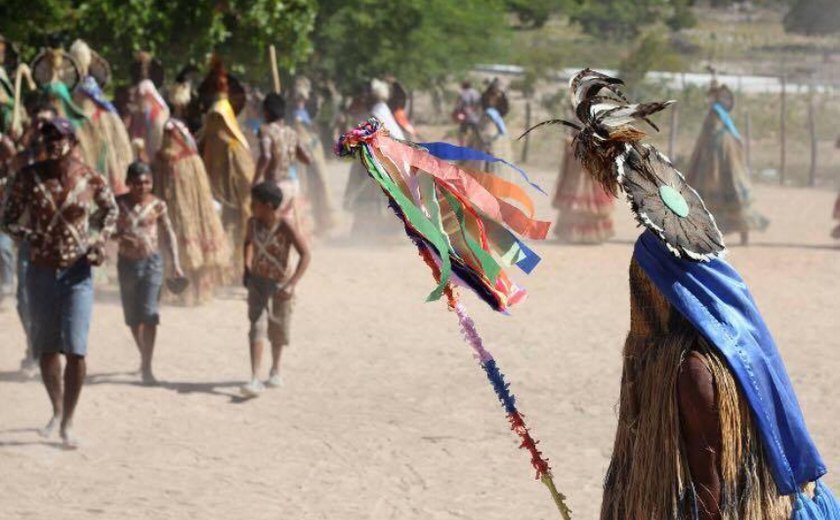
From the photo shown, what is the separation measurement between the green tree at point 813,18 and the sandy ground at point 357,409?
119ft

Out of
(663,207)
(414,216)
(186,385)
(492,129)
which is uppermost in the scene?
(663,207)

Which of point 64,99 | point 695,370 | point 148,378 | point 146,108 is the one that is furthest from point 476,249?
point 146,108

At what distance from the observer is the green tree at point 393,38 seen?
79.8 feet

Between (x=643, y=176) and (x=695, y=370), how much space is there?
47cm

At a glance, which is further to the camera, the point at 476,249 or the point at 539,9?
the point at 539,9

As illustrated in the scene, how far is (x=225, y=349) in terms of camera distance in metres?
10.1

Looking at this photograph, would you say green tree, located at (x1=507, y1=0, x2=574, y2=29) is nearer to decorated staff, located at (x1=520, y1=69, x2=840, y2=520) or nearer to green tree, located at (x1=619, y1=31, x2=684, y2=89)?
green tree, located at (x1=619, y1=31, x2=684, y2=89)

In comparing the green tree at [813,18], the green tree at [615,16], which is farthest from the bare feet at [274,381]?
the green tree at [813,18]

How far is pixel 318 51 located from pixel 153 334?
1669 cm

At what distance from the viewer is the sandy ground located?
268 inches

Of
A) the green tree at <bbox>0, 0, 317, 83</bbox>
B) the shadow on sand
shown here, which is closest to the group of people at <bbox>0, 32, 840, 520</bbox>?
the shadow on sand

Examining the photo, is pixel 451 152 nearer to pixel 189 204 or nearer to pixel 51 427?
pixel 51 427

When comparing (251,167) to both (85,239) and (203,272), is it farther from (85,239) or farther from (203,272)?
(85,239)

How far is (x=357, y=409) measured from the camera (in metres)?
8.45
